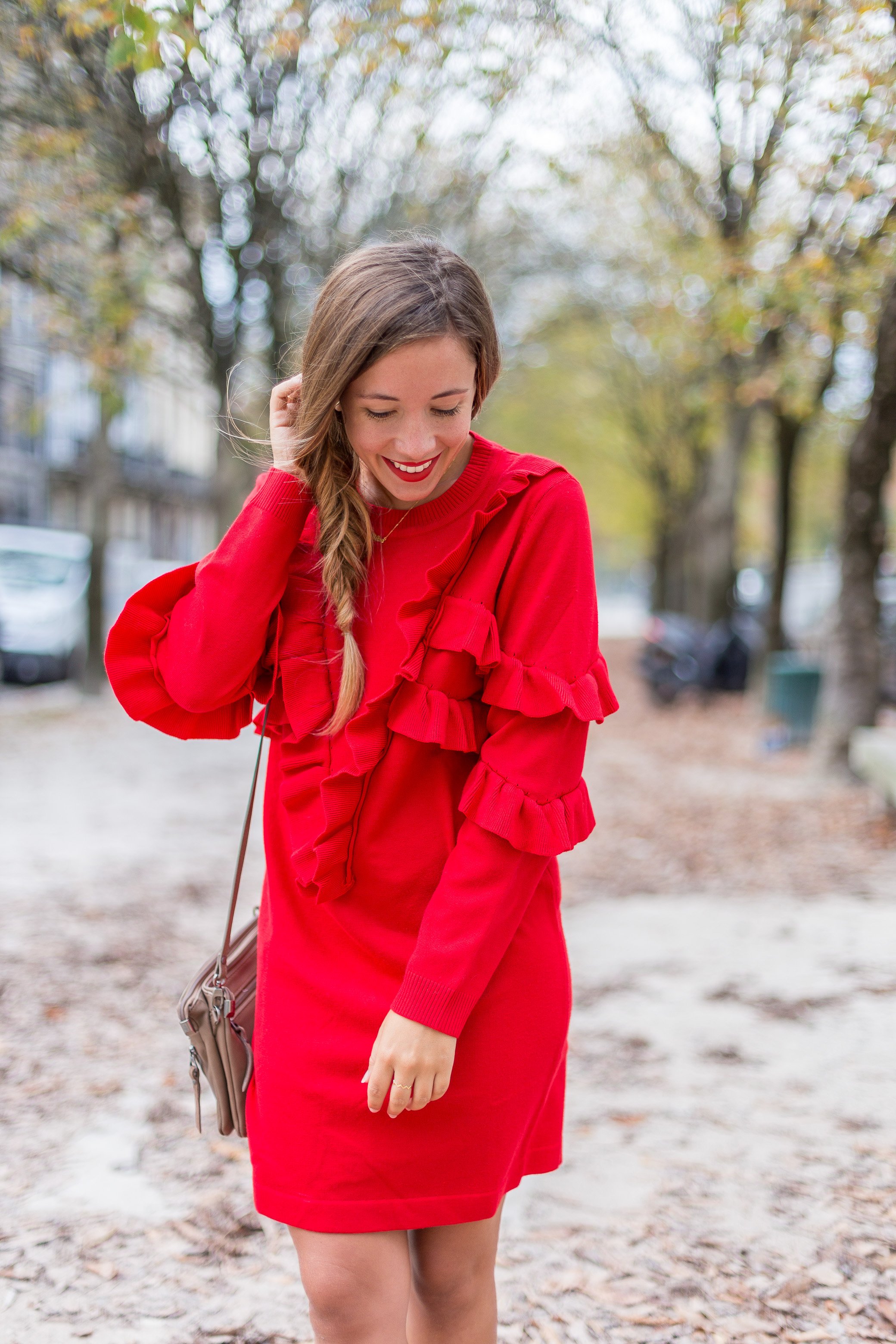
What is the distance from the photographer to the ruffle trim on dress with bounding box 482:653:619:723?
1467 millimetres

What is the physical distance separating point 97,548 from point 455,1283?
1254 cm

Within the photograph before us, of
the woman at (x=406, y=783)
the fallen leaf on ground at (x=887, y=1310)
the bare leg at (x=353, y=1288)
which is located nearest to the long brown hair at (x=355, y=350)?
the woman at (x=406, y=783)

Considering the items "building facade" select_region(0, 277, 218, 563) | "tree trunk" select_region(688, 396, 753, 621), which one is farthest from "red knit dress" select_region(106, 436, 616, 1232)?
"building facade" select_region(0, 277, 218, 563)

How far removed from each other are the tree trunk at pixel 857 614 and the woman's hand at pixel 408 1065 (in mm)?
7384

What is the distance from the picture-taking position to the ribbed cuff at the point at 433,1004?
1441mm

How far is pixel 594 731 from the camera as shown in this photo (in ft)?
41.0

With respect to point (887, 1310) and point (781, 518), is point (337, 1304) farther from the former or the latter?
point (781, 518)

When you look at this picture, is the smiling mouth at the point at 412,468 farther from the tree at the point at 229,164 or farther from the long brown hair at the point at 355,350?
the tree at the point at 229,164

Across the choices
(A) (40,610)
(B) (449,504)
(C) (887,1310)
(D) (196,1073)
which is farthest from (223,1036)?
(A) (40,610)

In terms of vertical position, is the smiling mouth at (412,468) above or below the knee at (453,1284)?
above

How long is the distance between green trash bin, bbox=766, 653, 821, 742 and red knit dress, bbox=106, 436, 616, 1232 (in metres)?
9.33

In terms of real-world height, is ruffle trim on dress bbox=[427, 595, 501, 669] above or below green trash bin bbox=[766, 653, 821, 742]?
above

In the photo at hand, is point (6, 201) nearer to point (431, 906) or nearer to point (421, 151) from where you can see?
point (421, 151)

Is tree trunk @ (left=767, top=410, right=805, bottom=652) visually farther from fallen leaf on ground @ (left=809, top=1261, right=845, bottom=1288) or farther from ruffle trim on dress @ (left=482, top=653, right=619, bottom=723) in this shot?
ruffle trim on dress @ (left=482, top=653, right=619, bottom=723)
